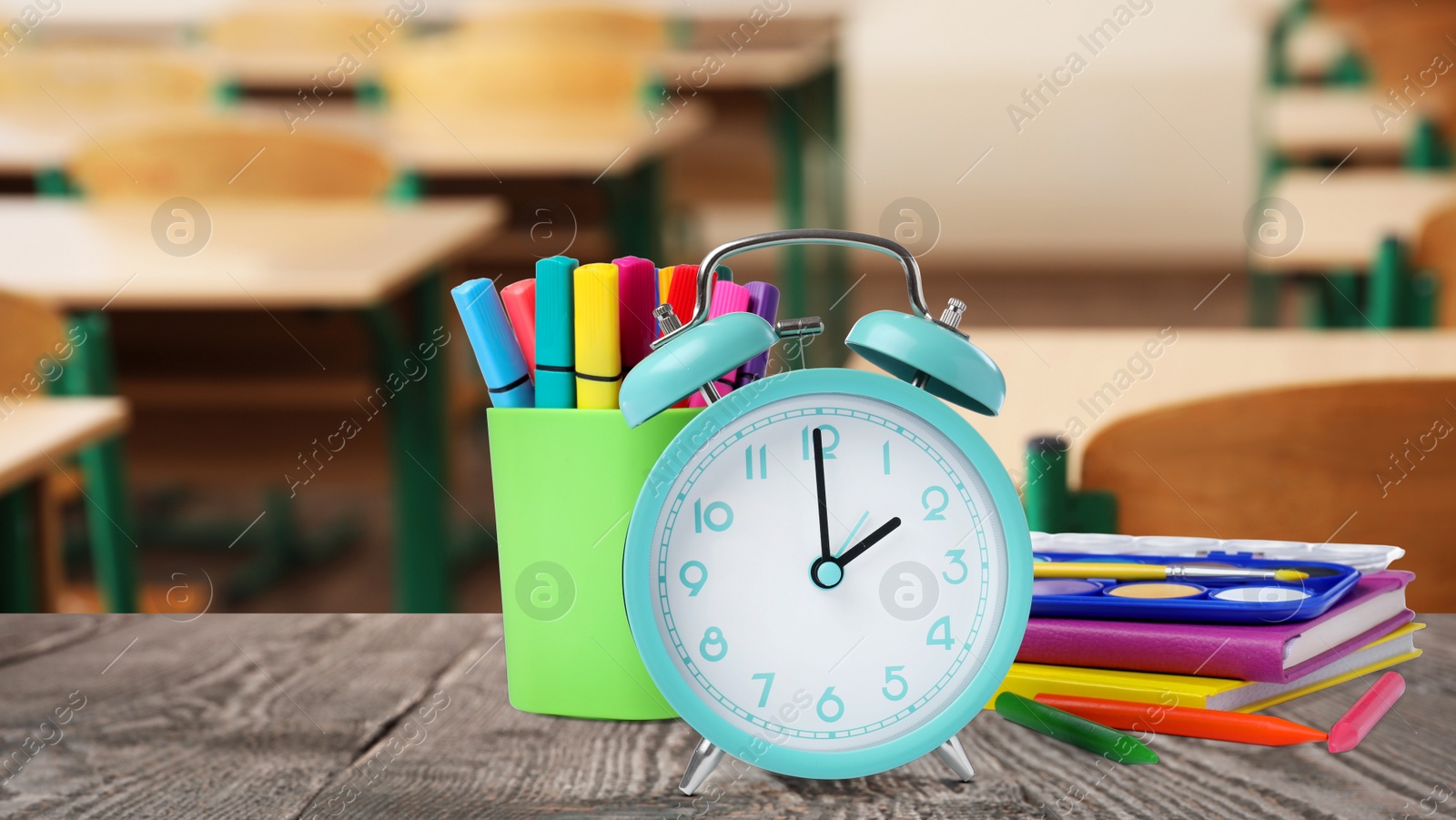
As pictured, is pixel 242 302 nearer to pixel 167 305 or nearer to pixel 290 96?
pixel 167 305

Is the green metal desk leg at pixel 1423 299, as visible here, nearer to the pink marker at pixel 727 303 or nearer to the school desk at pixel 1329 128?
the school desk at pixel 1329 128

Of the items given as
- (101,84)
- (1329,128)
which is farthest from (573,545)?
(101,84)

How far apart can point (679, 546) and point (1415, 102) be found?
4251 millimetres

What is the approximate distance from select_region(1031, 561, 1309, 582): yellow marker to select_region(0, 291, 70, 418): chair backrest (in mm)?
1632

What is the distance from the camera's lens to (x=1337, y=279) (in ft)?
8.73

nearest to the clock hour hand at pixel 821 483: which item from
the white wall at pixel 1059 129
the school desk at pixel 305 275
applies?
the school desk at pixel 305 275

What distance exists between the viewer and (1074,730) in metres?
0.62

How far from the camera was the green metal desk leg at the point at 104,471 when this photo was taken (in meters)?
2.17

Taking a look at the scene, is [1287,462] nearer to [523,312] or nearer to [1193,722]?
[1193,722]

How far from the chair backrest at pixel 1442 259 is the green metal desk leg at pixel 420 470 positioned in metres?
1.72

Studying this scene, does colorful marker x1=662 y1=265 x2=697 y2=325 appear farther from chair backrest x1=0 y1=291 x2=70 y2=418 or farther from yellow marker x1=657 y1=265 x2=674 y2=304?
chair backrest x1=0 y1=291 x2=70 y2=418

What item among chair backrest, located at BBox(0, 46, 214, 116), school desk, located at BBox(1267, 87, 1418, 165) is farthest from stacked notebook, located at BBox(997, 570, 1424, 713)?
chair backrest, located at BBox(0, 46, 214, 116)

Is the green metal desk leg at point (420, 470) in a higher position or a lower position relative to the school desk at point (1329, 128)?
lower

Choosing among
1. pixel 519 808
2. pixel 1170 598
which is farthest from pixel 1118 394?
pixel 519 808
